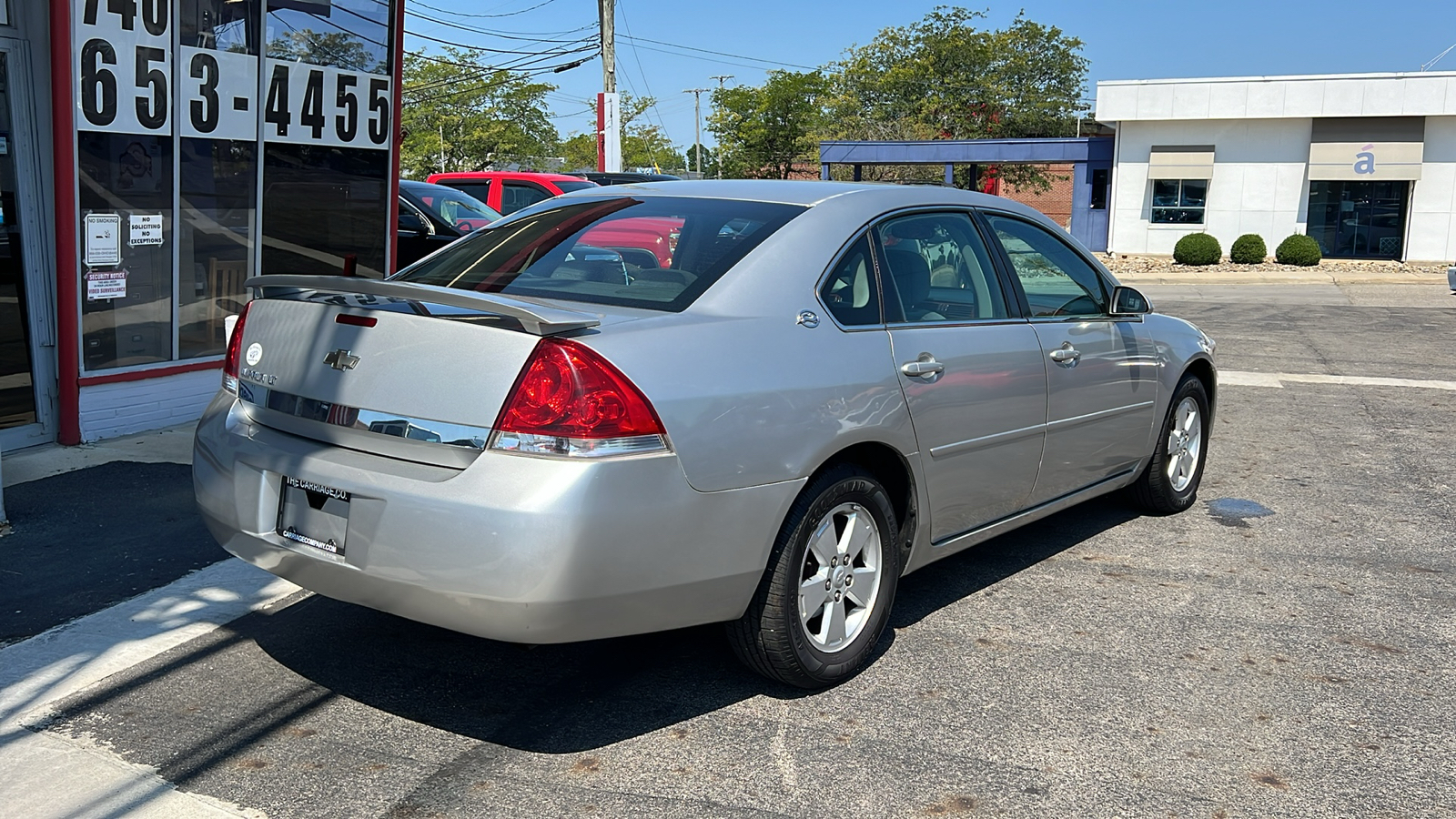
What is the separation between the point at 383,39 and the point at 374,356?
21.7ft

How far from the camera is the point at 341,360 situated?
367 cm

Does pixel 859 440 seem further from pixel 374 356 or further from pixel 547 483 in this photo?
pixel 374 356

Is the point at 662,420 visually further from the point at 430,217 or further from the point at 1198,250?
the point at 1198,250

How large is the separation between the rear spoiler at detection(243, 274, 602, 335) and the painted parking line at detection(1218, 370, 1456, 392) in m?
9.29

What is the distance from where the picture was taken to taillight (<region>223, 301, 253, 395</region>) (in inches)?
162

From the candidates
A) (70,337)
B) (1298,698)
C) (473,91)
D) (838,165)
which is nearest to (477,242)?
(1298,698)

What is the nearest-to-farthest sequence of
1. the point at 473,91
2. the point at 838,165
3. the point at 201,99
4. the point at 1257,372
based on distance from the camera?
the point at 201,99 < the point at 1257,372 < the point at 838,165 < the point at 473,91

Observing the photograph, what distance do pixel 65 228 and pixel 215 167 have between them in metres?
1.29

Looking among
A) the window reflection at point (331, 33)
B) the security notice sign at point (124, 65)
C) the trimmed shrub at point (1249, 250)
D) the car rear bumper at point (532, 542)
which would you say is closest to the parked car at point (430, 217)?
the window reflection at point (331, 33)

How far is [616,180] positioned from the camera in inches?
747

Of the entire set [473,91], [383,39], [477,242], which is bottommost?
[477,242]

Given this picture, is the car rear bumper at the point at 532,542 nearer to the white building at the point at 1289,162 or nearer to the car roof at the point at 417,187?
the car roof at the point at 417,187

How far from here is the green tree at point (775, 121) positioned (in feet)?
222

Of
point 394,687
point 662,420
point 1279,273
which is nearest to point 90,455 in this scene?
point 394,687
